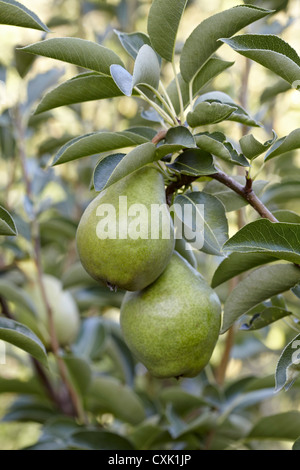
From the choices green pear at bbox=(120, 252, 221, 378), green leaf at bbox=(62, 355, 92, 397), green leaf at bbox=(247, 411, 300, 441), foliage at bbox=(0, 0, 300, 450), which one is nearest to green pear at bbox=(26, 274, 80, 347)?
foliage at bbox=(0, 0, 300, 450)

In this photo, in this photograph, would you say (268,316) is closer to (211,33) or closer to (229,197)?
(229,197)

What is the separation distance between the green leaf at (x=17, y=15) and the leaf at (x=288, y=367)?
0.47 metres

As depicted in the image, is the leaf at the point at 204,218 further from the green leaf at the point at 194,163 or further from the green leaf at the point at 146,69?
the green leaf at the point at 146,69

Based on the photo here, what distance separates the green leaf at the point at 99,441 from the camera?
1009 mm

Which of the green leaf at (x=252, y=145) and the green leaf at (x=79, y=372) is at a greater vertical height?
the green leaf at (x=252, y=145)

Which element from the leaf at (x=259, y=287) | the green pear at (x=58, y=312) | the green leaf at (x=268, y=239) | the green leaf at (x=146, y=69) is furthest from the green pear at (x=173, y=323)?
the green pear at (x=58, y=312)

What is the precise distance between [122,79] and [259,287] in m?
0.31

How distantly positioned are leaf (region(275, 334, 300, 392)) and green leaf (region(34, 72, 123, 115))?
0.38m

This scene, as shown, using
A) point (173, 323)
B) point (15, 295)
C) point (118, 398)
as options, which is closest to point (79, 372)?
point (118, 398)

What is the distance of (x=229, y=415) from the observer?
1216mm

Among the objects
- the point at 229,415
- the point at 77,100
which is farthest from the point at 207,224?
the point at 229,415

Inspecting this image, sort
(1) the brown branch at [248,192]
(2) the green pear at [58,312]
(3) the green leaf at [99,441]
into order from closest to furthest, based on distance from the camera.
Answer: (1) the brown branch at [248,192] < (3) the green leaf at [99,441] < (2) the green pear at [58,312]

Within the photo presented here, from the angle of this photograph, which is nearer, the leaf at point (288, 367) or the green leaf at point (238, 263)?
the leaf at point (288, 367)

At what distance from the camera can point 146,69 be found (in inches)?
25.4
